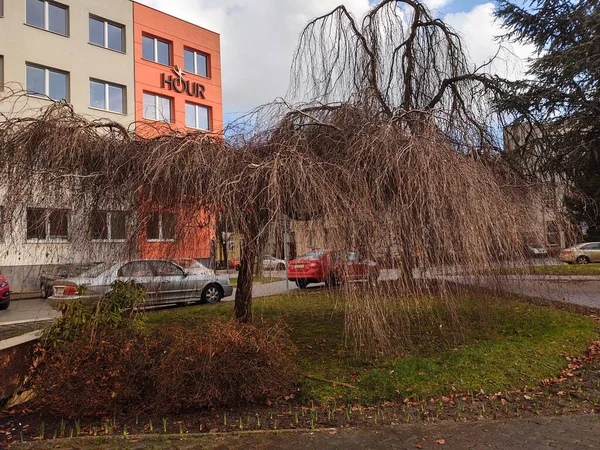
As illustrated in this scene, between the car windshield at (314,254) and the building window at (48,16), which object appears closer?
the car windshield at (314,254)

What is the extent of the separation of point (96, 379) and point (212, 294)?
8.93 m

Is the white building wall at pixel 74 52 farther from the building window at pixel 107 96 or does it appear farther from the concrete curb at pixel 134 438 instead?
the concrete curb at pixel 134 438

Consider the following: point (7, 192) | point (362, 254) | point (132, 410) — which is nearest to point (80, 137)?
point (7, 192)

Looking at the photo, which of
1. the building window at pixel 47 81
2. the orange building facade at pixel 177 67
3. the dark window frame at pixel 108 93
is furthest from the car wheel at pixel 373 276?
the dark window frame at pixel 108 93

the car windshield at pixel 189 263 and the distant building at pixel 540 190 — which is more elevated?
the distant building at pixel 540 190

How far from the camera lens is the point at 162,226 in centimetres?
544

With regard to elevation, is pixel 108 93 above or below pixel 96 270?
above

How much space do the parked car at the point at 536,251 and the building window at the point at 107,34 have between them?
76.2 ft

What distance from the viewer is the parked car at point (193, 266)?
567 centimetres

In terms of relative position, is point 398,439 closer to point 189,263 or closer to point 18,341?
point 189,263

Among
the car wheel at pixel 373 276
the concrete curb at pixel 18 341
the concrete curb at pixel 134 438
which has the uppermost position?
the car wheel at pixel 373 276

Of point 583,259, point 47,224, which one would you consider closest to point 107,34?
point 47,224

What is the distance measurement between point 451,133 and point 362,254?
235 cm

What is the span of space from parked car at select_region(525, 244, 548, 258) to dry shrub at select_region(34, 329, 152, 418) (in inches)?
179
